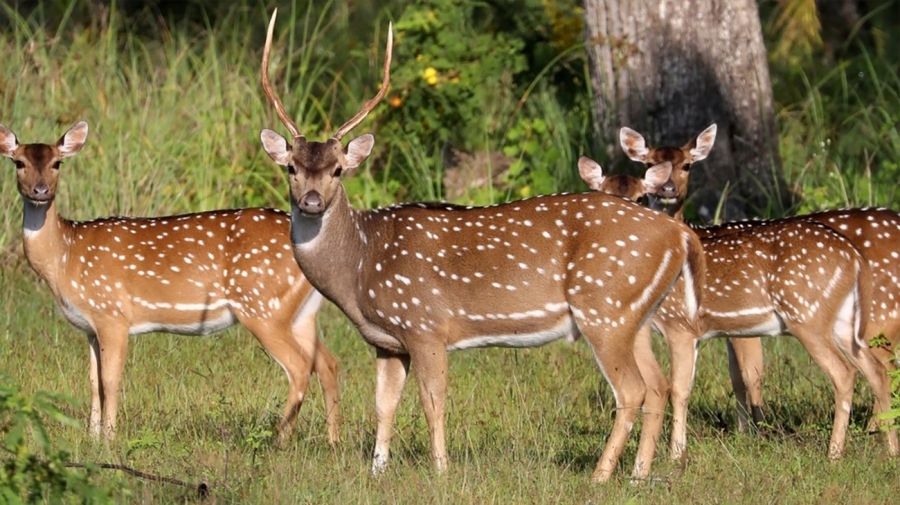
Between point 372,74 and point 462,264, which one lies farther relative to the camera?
point 372,74

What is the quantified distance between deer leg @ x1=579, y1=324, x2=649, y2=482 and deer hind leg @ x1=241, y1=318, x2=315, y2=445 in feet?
6.40

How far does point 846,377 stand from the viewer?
7.72 m

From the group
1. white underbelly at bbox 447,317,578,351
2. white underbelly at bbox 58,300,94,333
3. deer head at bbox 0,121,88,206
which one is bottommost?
white underbelly at bbox 58,300,94,333

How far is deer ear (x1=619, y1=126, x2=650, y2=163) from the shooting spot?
938cm

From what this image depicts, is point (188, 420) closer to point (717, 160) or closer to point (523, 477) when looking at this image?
point (523, 477)

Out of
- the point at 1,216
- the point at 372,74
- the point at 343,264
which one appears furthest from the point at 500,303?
the point at 372,74

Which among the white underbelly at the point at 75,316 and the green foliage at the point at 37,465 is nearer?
the green foliage at the point at 37,465

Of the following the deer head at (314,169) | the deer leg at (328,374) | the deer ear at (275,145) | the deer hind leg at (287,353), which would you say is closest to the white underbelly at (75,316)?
the deer hind leg at (287,353)

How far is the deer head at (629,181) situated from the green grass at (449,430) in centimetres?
107

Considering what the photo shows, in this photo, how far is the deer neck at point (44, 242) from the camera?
8.47m

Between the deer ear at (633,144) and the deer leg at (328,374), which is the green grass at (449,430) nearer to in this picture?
the deer leg at (328,374)

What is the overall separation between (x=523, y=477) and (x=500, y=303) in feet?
2.93

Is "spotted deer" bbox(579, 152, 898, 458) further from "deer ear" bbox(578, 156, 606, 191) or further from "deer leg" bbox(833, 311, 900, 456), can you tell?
"deer ear" bbox(578, 156, 606, 191)

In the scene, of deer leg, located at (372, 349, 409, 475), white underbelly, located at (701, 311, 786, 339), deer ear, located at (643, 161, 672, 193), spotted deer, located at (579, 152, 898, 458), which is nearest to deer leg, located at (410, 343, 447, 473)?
deer leg, located at (372, 349, 409, 475)
